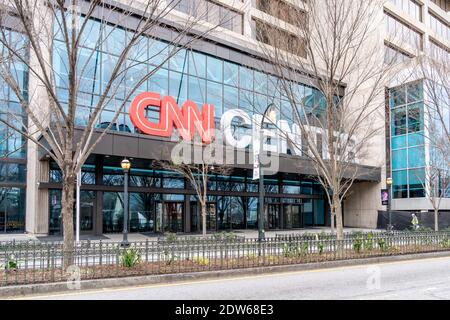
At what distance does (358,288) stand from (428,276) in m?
3.03

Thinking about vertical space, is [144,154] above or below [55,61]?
below

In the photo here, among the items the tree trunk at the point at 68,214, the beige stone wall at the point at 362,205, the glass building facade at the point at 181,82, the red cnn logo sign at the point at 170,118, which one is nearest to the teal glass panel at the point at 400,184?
the beige stone wall at the point at 362,205

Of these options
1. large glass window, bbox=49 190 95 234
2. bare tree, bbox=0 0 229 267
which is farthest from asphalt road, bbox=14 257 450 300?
large glass window, bbox=49 190 95 234

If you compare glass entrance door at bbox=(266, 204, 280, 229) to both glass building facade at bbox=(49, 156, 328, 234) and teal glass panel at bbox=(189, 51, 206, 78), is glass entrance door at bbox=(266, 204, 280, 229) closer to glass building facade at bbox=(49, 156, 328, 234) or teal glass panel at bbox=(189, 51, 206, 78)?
glass building facade at bbox=(49, 156, 328, 234)

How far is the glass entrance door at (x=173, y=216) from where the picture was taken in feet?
102

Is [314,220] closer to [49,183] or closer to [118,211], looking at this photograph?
[118,211]

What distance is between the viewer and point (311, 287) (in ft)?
32.4

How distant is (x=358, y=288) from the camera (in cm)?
959

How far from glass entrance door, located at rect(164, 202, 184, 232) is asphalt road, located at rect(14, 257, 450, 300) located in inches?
767

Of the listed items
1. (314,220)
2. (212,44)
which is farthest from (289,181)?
(212,44)

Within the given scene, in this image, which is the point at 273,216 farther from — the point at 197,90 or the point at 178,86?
the point at 178,86

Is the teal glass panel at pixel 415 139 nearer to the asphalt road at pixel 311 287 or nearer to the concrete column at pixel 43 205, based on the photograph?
the asphalt road at pixel 311 287

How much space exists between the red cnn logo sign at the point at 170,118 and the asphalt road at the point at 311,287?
16.5 m

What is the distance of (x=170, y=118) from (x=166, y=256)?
1705 cm
